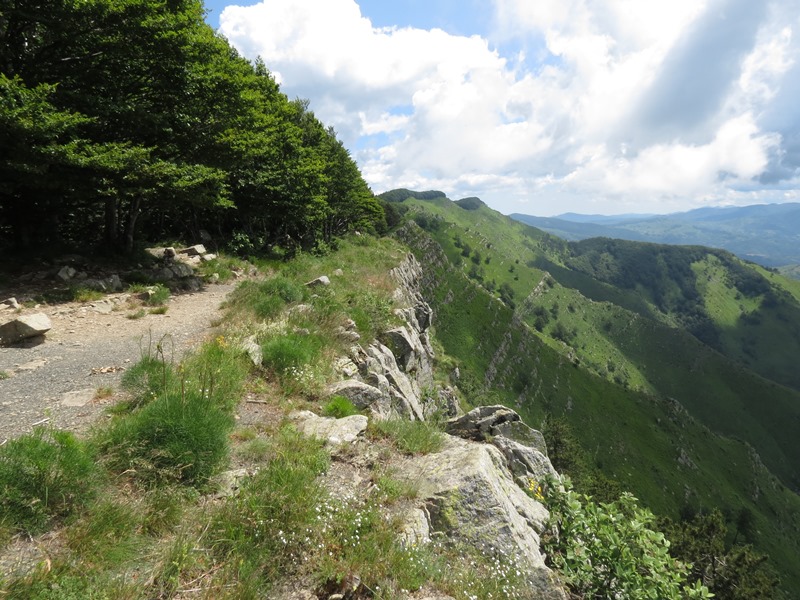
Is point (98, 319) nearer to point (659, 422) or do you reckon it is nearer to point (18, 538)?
point (18, 538)

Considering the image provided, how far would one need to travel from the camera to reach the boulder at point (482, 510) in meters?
5.34

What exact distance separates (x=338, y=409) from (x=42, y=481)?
4739 millimetres

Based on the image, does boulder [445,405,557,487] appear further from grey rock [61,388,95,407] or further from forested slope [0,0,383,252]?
forested slope [0,0,383,252]

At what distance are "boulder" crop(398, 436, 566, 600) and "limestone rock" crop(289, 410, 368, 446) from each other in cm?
109

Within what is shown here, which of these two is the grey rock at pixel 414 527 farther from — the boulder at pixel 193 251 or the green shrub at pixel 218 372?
the boulder at pixel 193 251

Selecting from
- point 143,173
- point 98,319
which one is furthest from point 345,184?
point 98,319

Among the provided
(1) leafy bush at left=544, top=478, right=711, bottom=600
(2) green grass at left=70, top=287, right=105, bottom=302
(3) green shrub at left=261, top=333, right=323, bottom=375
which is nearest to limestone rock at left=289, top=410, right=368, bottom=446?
(3) green shrub at left=261, top=333, right=323, bottom=375

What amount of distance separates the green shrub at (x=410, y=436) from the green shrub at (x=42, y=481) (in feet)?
14.8

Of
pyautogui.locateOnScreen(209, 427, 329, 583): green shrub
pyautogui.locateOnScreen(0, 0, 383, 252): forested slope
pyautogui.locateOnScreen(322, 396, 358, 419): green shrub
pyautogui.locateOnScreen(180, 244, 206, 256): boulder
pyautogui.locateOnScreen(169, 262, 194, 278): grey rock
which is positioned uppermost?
pyautogui.locateOnScreen(0, 0, 383, 252): forested slope

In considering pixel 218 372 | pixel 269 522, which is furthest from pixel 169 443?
pixel 218 372

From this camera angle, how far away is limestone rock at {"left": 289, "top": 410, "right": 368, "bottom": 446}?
6730mm

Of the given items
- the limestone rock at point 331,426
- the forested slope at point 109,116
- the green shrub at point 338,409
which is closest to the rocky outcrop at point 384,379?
the green shrub at point 338,409

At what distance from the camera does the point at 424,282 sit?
106 metres

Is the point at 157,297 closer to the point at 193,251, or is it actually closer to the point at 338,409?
the point at 193,251
